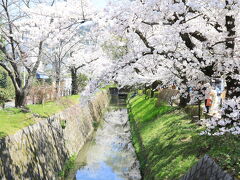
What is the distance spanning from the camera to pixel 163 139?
13.6 m

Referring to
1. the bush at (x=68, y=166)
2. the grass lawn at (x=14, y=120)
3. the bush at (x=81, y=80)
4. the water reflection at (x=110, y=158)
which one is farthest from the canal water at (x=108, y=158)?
the bush at (x=81, y=80)

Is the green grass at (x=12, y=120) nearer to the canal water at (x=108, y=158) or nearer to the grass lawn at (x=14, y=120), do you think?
the grass lawn at (x=14, y=120)

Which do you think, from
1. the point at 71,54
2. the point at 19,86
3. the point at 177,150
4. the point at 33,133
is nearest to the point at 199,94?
the point at 177,150

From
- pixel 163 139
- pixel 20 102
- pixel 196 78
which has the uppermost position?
pixel 196 78

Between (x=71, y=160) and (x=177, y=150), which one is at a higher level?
(x=177, y=150)

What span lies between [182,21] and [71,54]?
25.2 metres

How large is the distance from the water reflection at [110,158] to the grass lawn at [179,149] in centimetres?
85

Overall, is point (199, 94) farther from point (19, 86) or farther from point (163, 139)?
point (19, 86)

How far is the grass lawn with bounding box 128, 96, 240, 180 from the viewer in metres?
8.41

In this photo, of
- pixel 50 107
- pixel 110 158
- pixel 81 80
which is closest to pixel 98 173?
pixel 110 158

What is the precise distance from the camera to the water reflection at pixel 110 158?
1433 centimetres

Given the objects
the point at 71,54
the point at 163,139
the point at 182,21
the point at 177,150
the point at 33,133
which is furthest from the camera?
the point at 71,54

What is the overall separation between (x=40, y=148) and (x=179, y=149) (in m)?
5.46

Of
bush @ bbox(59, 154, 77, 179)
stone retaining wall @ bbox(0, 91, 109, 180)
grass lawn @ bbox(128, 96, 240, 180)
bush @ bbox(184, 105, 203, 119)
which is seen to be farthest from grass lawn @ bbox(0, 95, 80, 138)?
bush @ bbox(184, 105, 203, 119)
